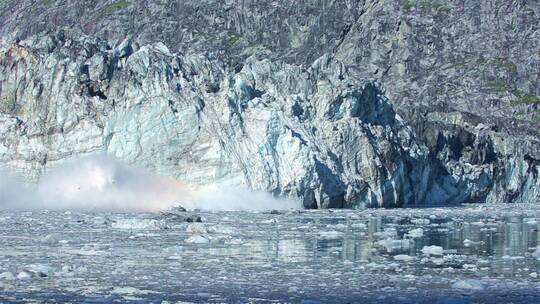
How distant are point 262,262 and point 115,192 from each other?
1852 cm

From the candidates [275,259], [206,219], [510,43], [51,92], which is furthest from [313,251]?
[510,43]

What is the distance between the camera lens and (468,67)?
90.2 m

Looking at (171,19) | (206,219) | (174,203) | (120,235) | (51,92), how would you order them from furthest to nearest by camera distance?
(171,19) < (51,92) < (174,203) < (206,219) < (120,235)

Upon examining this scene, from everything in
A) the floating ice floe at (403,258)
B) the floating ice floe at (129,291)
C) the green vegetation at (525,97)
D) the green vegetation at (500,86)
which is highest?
the green vegetation at (500,86)

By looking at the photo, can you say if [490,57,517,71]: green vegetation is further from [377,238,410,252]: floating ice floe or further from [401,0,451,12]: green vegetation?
[377,238,410,252]: floating ice floe

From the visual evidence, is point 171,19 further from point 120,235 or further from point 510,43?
point 120,235

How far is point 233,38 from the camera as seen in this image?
97812 mm

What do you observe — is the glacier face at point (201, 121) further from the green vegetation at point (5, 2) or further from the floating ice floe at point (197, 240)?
the green vegetation at point (5, 2)

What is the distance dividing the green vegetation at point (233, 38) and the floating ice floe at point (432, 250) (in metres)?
80.3

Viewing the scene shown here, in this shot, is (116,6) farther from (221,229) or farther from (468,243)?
(468,243)

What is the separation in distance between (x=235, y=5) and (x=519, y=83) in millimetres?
31067

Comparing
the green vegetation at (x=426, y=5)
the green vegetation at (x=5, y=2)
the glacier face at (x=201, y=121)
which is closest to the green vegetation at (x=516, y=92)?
the green vegetation at (x=426, y=5)

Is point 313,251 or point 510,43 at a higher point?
point 510,43

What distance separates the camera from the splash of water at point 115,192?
107 feet
